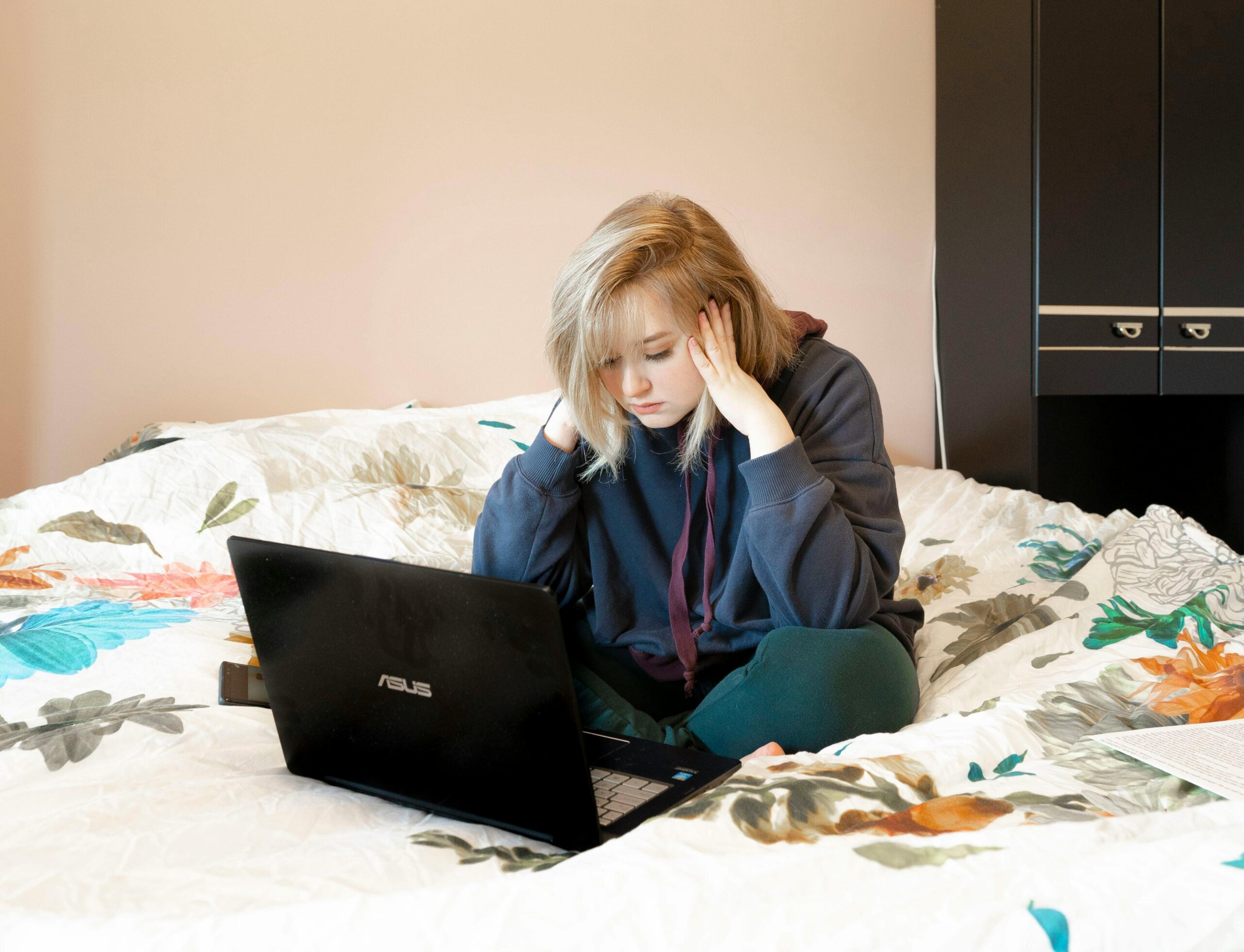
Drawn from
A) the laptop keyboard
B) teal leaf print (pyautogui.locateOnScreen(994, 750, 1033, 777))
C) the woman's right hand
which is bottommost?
teal leaf print (pyautogui.locateOnScreen(994, 750, 1033, 777))

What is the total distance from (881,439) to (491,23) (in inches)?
62.2

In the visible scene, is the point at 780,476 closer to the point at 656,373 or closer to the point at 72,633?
the point at 656,373

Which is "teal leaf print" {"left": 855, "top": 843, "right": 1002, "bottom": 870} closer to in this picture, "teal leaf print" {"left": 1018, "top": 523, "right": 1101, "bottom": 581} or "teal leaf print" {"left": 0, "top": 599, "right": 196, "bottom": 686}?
"teal leaf print" {"left": 0, "top": 599, "right": 196, "bottom": 686}

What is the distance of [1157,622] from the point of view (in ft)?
3.44

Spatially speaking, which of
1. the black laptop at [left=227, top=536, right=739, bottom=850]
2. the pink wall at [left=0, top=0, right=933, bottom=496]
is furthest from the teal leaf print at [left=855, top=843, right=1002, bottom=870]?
the pink wall at [left=0, top=0, right=933, bottom=496]

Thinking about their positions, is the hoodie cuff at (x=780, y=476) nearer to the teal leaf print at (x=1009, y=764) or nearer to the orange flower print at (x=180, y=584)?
the teal leaf print at (x=1009, y=764)

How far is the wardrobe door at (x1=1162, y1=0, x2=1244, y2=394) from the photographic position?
7.35 feet

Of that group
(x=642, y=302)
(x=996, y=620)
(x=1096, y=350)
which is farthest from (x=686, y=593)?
(x=1096, y=350)

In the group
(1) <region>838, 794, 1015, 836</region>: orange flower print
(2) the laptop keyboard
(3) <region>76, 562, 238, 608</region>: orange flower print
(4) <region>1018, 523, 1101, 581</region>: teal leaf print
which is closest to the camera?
(1) <region>838, 794, 1015, 836</region>: orange flower print

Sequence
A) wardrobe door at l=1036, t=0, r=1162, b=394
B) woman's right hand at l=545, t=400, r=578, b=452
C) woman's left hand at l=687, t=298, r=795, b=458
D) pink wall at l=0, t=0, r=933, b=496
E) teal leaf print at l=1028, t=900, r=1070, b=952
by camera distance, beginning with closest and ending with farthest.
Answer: teal leaf print at l=1028, t=900, r=1070, b=952 < woman's left hand at l=687, t=298, r=795, b=458 < woman's right hand at l=545, t=400, r=578, b=452 < pink wall at l=0, t=0, r=933, b=496 < wardrobe door at l=1036, t=0, r=1162, b=394

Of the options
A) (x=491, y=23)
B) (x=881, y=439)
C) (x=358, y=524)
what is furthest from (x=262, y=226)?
(x=881, y=439)

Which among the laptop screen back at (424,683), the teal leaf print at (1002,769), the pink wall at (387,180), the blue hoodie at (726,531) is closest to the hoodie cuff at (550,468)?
the blue hoodie at (726,531)

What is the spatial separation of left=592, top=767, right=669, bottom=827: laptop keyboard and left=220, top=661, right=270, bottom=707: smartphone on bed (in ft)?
1.04

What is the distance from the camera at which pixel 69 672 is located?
0.89 m
